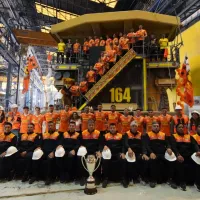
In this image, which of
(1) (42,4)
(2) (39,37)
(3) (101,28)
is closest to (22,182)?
(3) (101,28)

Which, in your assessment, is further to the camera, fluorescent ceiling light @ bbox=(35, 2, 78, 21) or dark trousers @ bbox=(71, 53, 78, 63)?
fluorescent ceiling light @ bbox=(35, 2, 78, 21)

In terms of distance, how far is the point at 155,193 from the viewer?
3441 mm

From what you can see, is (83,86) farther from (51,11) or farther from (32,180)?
(51,11)

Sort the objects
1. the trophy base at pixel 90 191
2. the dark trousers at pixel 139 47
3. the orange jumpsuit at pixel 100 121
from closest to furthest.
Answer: the trophy base at pixel 90 191, the orange jumpsuit at pixel 100 121, the dark trousers at pixel 139 47

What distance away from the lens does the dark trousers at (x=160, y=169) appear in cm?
385

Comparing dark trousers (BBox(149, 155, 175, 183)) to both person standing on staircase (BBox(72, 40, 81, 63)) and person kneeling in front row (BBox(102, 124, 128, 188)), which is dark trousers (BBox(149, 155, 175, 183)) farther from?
person standing on staircase (BBox(72, 40, 81, 63))

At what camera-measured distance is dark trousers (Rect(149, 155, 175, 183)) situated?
3.85 meters

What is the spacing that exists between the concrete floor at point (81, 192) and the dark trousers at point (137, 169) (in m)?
0.21

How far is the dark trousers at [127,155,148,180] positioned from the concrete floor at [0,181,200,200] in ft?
0.70

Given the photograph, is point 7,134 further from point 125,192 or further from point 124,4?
point 124,4

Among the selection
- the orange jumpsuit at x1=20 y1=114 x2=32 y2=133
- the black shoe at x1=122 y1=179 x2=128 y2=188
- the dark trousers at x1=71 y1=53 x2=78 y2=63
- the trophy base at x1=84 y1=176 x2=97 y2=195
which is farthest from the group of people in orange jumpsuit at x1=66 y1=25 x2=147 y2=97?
the trophy base at x1=84 y1=176 x2=97 y2=195

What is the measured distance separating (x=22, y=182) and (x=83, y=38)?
26.8 feet

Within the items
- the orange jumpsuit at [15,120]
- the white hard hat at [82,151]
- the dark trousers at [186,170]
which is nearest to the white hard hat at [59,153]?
the white hard hat at [82,151]

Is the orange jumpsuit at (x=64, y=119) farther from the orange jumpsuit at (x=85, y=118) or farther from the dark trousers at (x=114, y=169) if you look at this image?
the dark trousers at (x=114, y=169)
